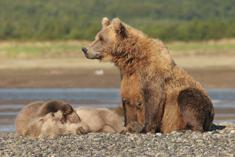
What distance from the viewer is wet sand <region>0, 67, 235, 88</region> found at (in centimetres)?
2683

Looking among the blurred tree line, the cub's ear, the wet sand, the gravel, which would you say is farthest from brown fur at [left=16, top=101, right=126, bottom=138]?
the blurred tree line

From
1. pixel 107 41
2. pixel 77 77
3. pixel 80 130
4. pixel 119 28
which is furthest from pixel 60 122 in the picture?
pixel 77 77

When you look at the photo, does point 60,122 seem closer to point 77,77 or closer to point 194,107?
point 194,107

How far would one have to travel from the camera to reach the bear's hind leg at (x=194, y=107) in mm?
11914

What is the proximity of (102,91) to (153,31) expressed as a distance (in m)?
16.9

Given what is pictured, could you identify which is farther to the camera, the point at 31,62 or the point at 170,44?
the point at 170,44

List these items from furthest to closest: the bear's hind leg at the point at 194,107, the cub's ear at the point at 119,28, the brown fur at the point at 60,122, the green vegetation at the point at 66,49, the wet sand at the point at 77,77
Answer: the green vegetation at the point at 66,49 → the wet sand at the point at 77,77 → the brown fur at the point at 60,122 → the cub's ear at the point at 119,28 → the bear's hind leg at the point at 194,107

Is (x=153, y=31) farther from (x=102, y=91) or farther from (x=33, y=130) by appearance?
(x=33, y=130)

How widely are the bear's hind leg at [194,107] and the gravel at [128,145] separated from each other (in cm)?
21

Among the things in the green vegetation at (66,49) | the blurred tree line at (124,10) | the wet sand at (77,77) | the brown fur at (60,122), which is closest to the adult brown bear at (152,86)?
the brown fur at (60,122)

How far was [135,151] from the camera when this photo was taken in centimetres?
1023

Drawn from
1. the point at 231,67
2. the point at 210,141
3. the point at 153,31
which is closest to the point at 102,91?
the point at 231,67

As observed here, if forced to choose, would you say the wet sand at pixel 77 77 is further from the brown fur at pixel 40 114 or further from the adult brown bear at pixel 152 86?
the adult brown bear at pixel 152 86

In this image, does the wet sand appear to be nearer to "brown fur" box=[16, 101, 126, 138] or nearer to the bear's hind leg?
"brown fur" box=[16, 101, 126, 138]
